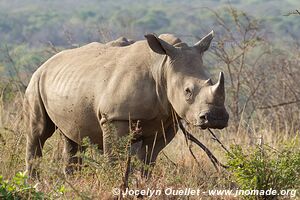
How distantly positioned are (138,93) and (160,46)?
1.48 ft

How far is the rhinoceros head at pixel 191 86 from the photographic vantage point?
26.8 feet

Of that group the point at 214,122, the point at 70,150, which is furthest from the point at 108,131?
the point at 70,150

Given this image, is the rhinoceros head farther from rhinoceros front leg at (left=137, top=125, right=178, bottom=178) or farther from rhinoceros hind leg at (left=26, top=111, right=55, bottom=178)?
rhinoceros hind leg at (left=26, top=111, right=55, bottom=178)

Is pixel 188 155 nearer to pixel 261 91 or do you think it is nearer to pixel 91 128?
pixel 91 128

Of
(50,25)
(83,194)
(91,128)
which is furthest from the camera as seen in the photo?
(50,25)

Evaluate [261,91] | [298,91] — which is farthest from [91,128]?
[261,91]

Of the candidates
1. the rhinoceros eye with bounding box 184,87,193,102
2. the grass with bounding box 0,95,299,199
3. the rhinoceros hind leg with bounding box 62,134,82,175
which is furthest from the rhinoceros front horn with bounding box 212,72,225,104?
the rhinoceros hind leg with bounding box 62,134,82,175

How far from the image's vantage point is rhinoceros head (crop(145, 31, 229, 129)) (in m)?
8.16

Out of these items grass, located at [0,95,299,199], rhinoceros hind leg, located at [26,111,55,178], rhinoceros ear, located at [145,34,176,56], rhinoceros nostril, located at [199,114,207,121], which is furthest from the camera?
rhinoceros hind leg, located at [26,111,55,178]

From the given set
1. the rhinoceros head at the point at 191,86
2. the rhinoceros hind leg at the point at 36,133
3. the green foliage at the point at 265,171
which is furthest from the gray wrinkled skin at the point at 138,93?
the green foliage at the point at 265,171

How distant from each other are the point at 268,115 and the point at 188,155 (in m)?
6.23

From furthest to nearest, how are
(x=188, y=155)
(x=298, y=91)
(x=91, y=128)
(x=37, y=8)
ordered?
(x=37, y=8) → (x=298, y=91) → (x=188, y=155) → (x=91, y=128)

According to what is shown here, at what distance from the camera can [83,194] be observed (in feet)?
23.4

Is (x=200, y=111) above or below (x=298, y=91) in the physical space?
above
